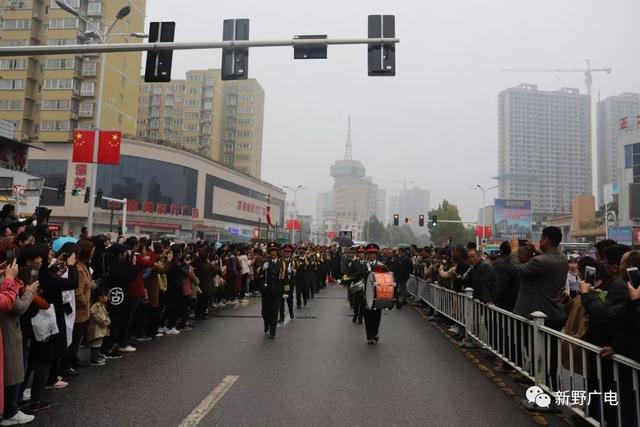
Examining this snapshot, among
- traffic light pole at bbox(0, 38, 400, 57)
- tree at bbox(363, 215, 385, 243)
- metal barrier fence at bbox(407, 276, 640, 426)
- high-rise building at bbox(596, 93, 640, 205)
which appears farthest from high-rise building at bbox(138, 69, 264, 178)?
high-rise building at bbox(596, 93, 640, 205)

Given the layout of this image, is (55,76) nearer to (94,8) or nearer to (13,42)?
(13,42)

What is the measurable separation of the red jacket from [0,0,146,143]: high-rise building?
50.0 metres

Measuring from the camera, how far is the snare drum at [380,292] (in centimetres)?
890

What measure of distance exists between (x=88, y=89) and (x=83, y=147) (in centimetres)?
3927

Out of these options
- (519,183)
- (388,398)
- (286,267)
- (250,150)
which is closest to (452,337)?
(286,267)

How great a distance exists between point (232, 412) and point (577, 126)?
145m

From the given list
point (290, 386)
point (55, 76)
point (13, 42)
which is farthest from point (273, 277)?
point (13, 42)

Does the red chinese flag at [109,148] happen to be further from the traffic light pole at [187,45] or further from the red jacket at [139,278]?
the red jacket at [139,278]

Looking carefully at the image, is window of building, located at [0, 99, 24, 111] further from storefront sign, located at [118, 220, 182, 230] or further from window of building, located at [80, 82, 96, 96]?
storefront sign, located at [118, 220, 182, 230]

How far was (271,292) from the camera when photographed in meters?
9.84

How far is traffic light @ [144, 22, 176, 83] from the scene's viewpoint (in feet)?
33.7

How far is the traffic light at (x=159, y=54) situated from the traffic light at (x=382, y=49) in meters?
4.41

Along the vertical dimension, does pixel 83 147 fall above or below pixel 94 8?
below

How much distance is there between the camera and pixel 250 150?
302 feet
